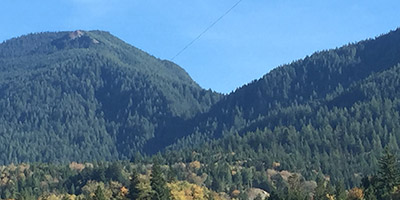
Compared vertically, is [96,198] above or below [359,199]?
above

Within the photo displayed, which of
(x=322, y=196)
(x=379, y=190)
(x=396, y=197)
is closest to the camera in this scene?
(x=396, y=197)

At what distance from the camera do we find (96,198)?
190625mm

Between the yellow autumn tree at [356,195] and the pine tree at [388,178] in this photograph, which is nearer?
the pine tree at [388,178]

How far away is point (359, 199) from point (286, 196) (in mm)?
24198

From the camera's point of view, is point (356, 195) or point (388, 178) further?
point (356, 195)

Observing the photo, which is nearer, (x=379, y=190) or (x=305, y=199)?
(x=379, y=190)

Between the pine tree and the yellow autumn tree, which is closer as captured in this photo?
the pine tree

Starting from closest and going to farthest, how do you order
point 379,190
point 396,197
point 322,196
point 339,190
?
1. point 396,197
2. point 379,190
3. point 339,190
4. point 322,196

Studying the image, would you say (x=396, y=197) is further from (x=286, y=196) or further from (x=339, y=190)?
(x=286, y=196)

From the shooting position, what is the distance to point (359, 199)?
17688cm

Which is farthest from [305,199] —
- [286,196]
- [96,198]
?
[96,198]

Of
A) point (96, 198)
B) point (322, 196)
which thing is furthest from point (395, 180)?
point (96, 198)

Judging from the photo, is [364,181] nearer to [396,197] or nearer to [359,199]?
[359,199]

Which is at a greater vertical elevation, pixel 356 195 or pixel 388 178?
pixel 388 178
